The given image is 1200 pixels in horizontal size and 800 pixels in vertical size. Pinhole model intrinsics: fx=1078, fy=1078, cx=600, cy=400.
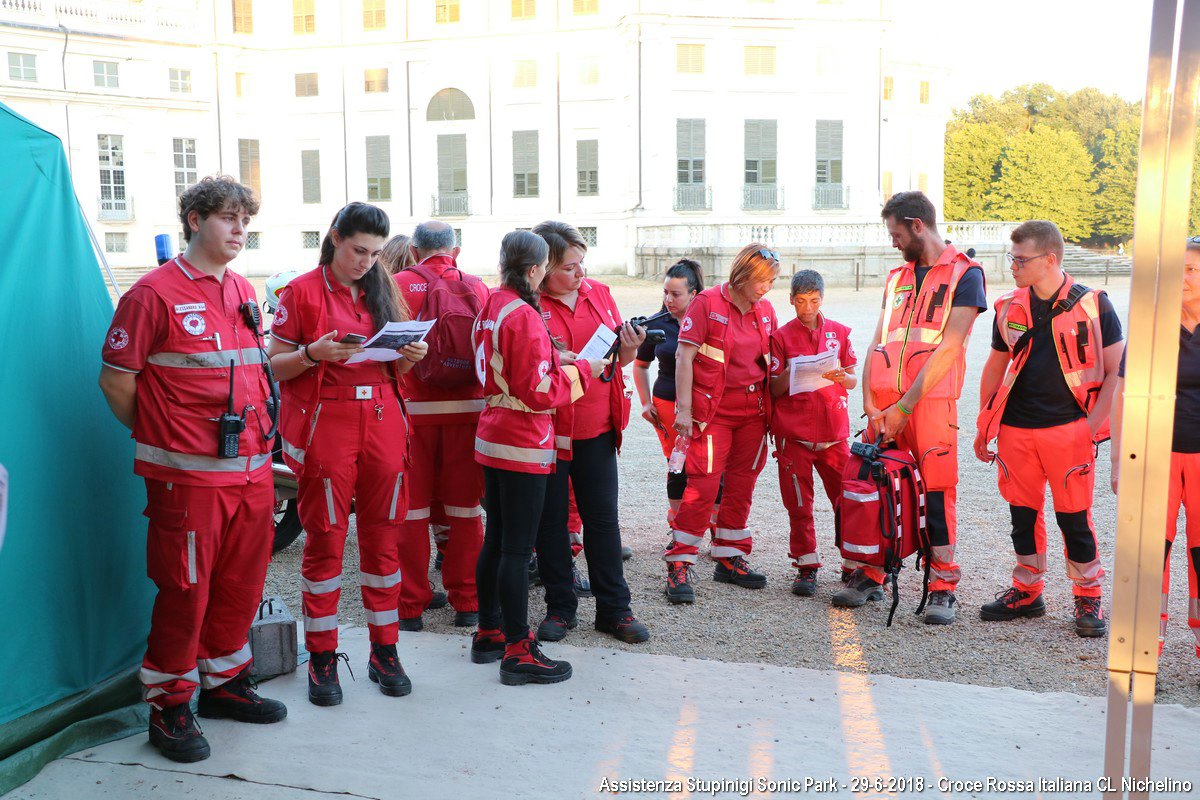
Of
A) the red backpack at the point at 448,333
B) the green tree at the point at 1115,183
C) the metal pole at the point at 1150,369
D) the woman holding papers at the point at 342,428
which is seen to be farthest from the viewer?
the green tree at the point at 1115,183

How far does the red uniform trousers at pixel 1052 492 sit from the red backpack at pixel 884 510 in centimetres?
43

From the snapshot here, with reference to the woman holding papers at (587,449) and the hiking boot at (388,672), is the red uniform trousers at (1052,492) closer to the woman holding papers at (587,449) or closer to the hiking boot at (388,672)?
the woman holding papers at (587,449)

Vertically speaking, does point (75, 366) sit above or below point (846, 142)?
below

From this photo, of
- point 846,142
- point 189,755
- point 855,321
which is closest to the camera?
point 189,755

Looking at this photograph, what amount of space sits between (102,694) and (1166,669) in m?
4.39

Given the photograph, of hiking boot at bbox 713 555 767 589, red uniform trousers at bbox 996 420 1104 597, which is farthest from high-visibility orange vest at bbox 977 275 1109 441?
hiking boot at bbox 713 555 767 589

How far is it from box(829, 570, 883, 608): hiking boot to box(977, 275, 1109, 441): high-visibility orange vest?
1.17 metres

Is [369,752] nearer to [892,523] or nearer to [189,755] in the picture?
[189,755]

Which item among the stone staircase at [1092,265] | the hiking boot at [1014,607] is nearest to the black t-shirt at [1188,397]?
the hiking boot at [1014,607]

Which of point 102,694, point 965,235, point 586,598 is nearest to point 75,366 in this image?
point 102,694

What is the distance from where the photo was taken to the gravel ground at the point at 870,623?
4.73 m

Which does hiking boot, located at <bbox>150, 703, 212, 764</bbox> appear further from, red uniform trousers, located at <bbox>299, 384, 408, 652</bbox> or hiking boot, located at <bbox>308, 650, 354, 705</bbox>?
red uniform trousers, located at <bbox>299, 384, 408, 652</bbox>

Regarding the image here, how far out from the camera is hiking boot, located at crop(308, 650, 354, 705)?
427cm

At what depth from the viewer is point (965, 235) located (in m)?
40.4
